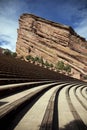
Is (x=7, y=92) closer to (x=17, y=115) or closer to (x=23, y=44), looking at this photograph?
(x=17, y=115)

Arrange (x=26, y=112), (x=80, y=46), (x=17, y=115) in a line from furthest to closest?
1. (x=80, y=46)
2. (x=26, y=112)
3. (x=17, y=115)

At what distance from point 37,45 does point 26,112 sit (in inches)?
4038

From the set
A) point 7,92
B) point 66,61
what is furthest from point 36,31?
point 7,92

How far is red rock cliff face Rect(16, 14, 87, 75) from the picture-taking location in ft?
340

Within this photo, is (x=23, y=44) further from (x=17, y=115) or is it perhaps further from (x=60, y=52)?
(x=17, y=115)

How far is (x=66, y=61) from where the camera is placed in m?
103

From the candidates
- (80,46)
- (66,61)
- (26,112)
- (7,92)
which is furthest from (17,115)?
(80,46)

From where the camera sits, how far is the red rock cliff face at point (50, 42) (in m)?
104

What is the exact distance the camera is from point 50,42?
110m

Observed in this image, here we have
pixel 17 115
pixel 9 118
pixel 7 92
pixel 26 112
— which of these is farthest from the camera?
pixel 7 92

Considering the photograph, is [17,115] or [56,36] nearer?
[17,115]

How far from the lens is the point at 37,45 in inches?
4230

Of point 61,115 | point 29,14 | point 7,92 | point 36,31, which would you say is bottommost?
point 61,115

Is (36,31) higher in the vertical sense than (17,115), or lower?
higher
